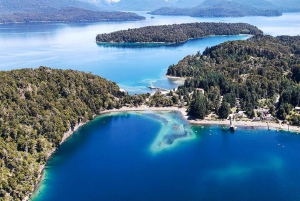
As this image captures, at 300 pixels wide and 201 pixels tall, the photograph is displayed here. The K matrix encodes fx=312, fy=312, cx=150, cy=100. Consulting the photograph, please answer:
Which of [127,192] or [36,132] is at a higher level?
[36,132]

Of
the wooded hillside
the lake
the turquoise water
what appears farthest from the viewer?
the turquoise water

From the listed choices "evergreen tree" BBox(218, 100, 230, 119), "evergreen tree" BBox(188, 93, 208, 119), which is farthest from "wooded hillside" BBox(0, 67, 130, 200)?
"evergreen tree" BBox(218, 100, 230, 119)

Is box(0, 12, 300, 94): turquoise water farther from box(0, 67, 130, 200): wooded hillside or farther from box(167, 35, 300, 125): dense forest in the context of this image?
box(0, 67, 130, 200): wooded hillside

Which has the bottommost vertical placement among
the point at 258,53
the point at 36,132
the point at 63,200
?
the point at 63,200

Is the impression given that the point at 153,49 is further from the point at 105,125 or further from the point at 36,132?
the point at 36,132

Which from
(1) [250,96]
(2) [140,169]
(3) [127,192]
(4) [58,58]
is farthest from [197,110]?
(4) [58,58]

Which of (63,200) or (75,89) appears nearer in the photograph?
(63,200)
